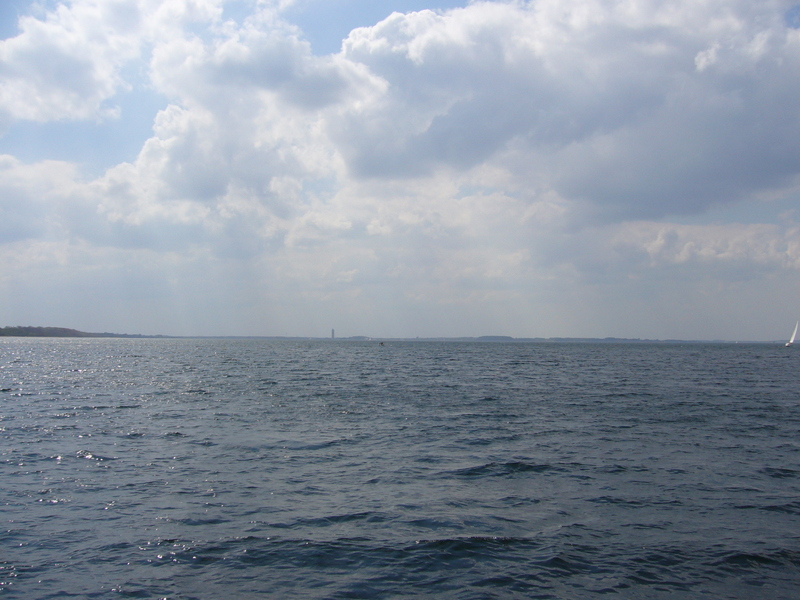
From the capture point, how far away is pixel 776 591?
42.1 ft

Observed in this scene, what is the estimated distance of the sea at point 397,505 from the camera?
43.2 ft

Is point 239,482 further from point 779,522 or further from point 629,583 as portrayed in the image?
point 779,522

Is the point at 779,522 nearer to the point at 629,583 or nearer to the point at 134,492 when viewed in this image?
the point at 629,583

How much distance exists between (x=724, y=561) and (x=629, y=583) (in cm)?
339

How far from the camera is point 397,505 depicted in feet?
60.5

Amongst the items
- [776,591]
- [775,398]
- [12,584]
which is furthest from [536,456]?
[775,398]

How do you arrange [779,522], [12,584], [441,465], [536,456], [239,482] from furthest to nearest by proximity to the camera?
[536,456] → [441,465] → [239,482] → [779,522] → [12,584]

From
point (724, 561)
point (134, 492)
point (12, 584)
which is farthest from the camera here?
point (134, 492)

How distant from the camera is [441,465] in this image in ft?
78.4

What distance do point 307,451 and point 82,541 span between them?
12.3m

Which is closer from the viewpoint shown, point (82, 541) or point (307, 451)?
point (82, 541)

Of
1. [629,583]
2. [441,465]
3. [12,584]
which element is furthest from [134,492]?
[629,583]

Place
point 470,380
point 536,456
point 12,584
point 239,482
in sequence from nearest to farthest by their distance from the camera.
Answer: point 12,584 < point 239,482 < point 536,456 < point 470,380

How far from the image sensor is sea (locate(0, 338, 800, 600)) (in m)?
13.2
